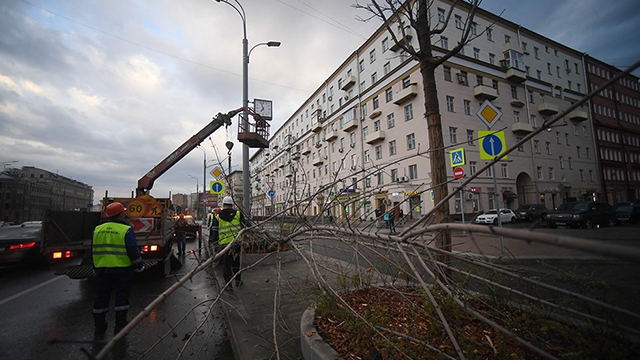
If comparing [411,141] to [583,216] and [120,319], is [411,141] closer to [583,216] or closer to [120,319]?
[583,216]

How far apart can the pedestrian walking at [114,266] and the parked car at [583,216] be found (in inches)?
789

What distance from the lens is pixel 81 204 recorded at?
82.5m

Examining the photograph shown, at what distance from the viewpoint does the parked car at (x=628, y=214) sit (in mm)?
16906

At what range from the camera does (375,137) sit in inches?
1076

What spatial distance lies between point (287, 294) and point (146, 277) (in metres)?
4.26

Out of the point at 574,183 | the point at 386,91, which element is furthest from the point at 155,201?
the point at 574,183

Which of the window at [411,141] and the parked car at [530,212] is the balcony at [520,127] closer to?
the parked car at [530,212]

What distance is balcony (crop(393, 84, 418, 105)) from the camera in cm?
2318

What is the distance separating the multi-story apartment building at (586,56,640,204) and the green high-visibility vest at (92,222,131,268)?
50.0 m

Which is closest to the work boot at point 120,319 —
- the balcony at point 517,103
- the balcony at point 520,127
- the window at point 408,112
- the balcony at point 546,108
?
the window at point 408,112

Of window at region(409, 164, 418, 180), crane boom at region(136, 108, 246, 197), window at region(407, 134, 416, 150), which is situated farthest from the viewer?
window at region(407, 134, 416, 150)

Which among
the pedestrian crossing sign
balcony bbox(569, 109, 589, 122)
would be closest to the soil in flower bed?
the pedestrian crossing sign

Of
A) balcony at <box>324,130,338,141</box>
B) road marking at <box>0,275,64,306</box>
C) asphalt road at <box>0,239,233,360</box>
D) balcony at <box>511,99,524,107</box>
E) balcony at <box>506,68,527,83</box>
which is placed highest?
balcony at <box>506,68,527,83</box>

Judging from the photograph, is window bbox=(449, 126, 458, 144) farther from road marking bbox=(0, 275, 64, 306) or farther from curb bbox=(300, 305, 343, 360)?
road marking bbox=(0, 275, 64, 306)
